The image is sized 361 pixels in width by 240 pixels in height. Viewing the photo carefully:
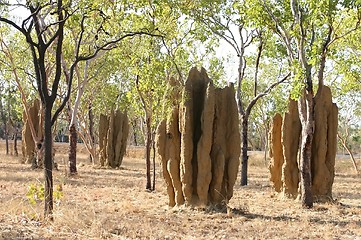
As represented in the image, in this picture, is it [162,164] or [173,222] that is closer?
[173,222]

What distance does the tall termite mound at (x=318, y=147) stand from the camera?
45.2ft

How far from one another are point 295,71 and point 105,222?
19.1ft

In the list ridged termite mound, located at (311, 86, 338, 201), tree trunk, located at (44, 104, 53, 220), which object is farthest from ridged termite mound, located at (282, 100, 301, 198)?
tree trunk, located at (44, 104, 53, 220)

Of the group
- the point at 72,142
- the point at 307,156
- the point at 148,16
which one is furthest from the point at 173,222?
the point at 72,142

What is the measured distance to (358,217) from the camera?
11.3 meters

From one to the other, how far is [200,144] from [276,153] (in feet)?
15.7

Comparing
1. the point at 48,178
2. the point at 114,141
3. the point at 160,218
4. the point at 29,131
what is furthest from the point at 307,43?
the point at 29,131

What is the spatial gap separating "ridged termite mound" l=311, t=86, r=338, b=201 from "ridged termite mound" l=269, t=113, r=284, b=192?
156cm

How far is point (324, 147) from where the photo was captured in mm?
13773

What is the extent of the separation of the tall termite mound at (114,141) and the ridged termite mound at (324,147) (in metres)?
14.3

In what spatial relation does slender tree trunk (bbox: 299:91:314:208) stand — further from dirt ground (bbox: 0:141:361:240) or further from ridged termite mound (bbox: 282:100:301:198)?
ridged termite mound (bbox: 282:100:301:198)

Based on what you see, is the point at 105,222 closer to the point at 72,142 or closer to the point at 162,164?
the point at 162,164

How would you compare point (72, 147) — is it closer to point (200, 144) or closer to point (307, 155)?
point (200, 144)

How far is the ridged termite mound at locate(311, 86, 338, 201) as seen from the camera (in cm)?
1375
